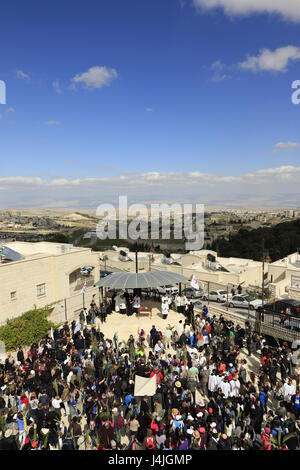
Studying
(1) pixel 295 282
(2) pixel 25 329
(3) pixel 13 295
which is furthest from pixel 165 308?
(1) pixel 295 282

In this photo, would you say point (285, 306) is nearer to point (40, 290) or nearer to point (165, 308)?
point (165, 308)

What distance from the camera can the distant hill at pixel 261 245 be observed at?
201 ft

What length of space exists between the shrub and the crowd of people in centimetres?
327

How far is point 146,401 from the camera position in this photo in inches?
480

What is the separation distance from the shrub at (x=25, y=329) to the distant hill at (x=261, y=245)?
4231 centimetres

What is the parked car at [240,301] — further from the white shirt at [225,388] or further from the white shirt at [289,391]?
the white shirt at [225,388]

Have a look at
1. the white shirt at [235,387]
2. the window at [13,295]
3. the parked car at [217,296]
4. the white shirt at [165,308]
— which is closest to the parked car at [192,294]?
the parked car at [217,296]

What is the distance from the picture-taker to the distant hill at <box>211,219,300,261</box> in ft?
201

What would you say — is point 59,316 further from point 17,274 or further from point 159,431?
point 159,431

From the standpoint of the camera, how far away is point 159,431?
31.7ft

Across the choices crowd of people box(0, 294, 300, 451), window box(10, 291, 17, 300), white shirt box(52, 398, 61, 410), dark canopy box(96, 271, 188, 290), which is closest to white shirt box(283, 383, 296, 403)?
crowd of people box(0, 294, 300, 451)

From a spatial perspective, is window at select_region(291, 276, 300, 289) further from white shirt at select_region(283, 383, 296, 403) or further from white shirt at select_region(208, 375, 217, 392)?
white shirt at select_region(208, 375, 217, 392)
